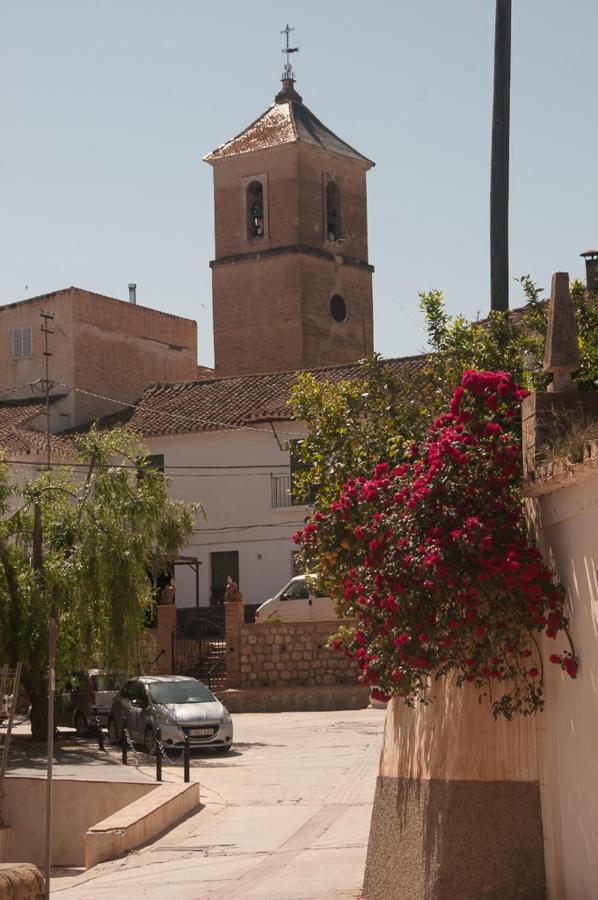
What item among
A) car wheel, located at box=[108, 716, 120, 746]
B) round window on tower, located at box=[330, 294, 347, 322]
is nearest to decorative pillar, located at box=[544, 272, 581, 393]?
car wheel, located at box=[108, 716, 120, 746]

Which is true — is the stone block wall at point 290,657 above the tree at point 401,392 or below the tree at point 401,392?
below

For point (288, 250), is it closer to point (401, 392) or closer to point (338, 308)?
point (338, 308)

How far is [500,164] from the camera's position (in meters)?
17.2

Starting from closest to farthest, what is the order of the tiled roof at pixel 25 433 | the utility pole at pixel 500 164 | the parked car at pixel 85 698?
the utility pole at pixel 500 164 < the parked car at pixel 85 698 < the tiled roof at pixel 25 433

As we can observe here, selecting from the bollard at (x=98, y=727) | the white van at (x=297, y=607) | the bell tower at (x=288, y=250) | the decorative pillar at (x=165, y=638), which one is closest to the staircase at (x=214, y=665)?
the decorative pillar at (x=165, y=638)

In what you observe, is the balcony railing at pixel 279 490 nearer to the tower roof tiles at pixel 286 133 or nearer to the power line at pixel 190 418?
the power line at pixel 190 418

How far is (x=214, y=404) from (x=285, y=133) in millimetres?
14537

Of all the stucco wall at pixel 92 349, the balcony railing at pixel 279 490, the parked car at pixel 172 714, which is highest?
the stucco wall at pixel 92 349

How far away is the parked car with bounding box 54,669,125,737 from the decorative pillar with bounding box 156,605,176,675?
15.8 ft

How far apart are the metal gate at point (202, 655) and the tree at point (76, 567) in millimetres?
6500

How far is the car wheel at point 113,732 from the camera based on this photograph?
92.5 feet

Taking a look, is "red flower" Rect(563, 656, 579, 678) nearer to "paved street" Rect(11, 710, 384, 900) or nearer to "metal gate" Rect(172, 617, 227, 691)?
"paved street" Rect(11, 710, 384, 900)

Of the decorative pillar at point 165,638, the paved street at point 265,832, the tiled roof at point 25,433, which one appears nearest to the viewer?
the paved street at point 265,832

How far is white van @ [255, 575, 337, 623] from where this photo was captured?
35.5m
